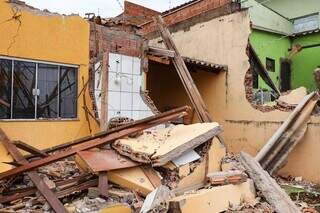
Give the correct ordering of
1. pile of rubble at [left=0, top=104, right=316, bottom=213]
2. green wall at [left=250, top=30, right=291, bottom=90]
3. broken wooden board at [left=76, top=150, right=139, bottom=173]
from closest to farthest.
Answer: pile of rubble at [left=0, top=104, right=316, bottom=213], broken wooden board at [left=76, top=150, right=139, bottom=173], green wall at [left=250, top=30, right=291, bottom=90]

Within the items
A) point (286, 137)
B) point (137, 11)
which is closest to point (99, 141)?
point (286, 137)

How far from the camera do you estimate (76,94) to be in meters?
7.61

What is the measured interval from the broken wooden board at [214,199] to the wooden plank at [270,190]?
7.6 inches

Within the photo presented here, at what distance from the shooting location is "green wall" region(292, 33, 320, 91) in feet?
48.4

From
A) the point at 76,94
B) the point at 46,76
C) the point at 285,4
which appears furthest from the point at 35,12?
Result: the point at 285,4

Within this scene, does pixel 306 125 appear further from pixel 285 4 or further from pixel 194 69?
pixel 285 4

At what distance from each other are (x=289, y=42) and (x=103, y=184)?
1311 cm

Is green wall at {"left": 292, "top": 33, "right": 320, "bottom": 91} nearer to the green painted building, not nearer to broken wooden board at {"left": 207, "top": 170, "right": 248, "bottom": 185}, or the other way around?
the green painted building

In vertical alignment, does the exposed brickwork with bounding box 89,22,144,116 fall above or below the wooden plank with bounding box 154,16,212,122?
above

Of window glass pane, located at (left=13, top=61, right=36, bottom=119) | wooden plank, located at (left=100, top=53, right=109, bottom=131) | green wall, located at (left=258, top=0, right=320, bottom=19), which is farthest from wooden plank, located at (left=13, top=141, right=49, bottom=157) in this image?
green wall, located at (left=258, top=0, right=320, bottom=19)

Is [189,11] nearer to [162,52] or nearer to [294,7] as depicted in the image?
[162,52]

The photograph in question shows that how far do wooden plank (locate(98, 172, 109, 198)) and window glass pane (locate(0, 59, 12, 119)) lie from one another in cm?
259

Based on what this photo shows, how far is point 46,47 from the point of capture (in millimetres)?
7078

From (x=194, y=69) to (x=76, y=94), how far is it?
503cm
